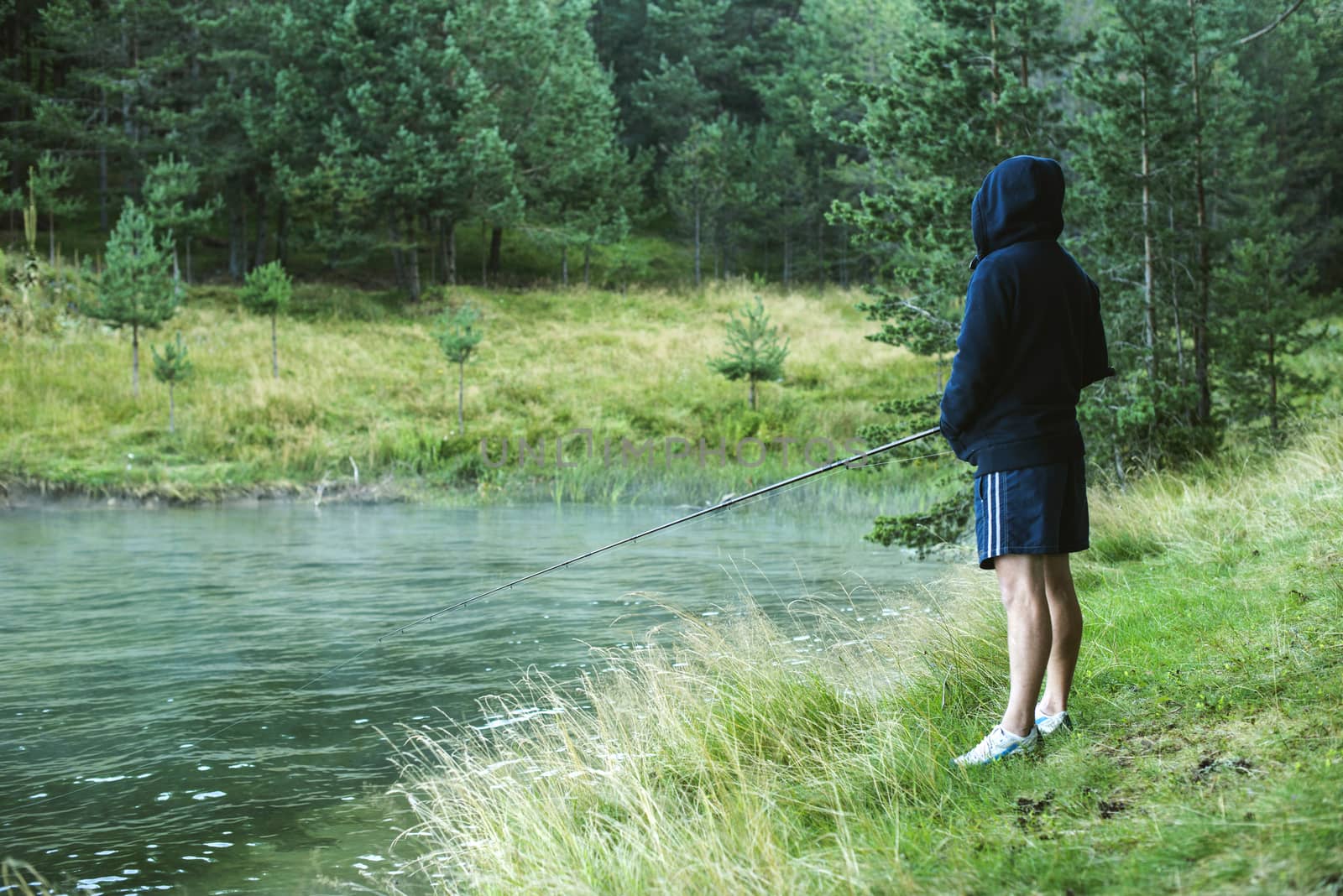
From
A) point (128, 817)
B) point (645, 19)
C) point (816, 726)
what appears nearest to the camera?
point (816, 726)

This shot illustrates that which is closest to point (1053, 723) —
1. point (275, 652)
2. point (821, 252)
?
point (275, 652)

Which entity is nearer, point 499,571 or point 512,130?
point 499,571

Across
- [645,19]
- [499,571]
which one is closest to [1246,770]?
[499,571]

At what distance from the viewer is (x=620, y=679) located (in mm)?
5445

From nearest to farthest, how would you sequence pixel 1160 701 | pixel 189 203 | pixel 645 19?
pixel 1160 701 < pixel 189 203 < pixel 645 19

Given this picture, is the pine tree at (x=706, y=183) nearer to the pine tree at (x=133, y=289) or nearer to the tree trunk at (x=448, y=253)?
the tree trunk at (x=448, y=253)

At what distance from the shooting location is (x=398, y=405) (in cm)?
2602

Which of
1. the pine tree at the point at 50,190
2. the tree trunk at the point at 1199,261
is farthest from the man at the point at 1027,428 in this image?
the pine tree at the point at 50,190

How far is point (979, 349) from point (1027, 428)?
30 centimetres

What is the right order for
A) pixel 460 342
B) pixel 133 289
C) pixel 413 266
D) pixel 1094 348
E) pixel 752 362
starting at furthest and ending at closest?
pixel 413 266
pixel 752 362
pixel 460 342
pixel 133 289
pixel 1094 348

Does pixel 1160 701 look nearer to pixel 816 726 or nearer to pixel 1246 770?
pixel 1246 770

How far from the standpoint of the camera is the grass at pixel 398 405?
21844mm

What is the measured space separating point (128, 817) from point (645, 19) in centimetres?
6023

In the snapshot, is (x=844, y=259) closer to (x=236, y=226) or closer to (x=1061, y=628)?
(x=236, y=226)
